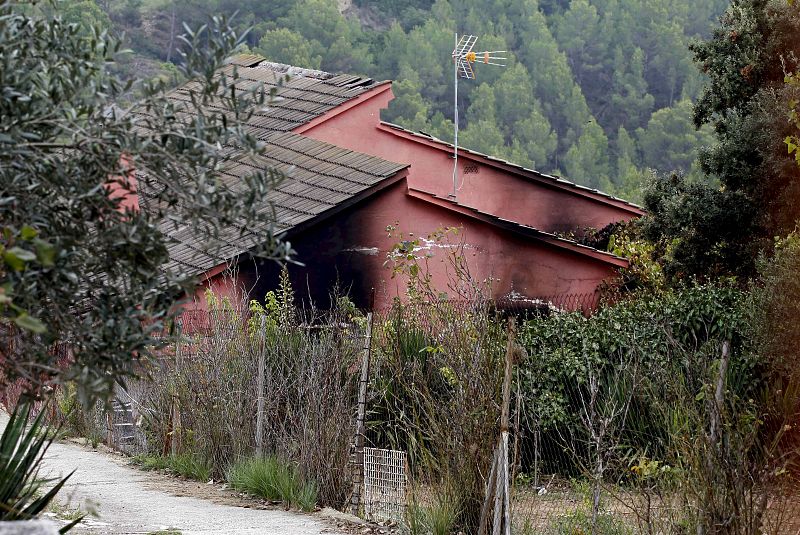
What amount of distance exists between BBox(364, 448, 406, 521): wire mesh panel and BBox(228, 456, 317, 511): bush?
903mm

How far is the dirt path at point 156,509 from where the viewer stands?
1102 cm

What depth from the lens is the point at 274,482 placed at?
12.5 meters

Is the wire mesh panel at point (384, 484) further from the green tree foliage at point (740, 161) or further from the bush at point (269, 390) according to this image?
the green tree foliage at point (740, 161)

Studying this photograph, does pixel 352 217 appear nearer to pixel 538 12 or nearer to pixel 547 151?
pixel 547 151

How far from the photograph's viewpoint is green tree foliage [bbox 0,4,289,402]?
4.44m

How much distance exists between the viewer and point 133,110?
4.59 metres

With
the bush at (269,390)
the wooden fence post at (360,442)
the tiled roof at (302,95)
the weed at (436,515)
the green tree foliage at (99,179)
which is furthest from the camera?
the tiled roof at (302,95)

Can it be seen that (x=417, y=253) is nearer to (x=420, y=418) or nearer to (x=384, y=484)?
(x=420, y=418)

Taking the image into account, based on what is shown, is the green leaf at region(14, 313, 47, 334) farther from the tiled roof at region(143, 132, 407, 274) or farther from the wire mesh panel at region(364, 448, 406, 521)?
the tiled roof at region(143, 132, 407, 274)

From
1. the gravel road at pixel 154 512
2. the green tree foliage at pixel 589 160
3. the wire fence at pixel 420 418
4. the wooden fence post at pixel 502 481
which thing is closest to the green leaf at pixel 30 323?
the wire fence at pixel 420 418

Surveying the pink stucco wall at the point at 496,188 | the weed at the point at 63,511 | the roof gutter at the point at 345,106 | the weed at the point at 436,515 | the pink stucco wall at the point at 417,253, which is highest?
the roof gutter at the point at 345,106

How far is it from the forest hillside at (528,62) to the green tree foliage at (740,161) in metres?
35.4

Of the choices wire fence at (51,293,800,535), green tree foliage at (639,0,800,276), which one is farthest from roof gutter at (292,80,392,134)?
wire fence at (51,293,800,535)

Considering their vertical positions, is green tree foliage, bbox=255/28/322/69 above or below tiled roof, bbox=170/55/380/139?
above
